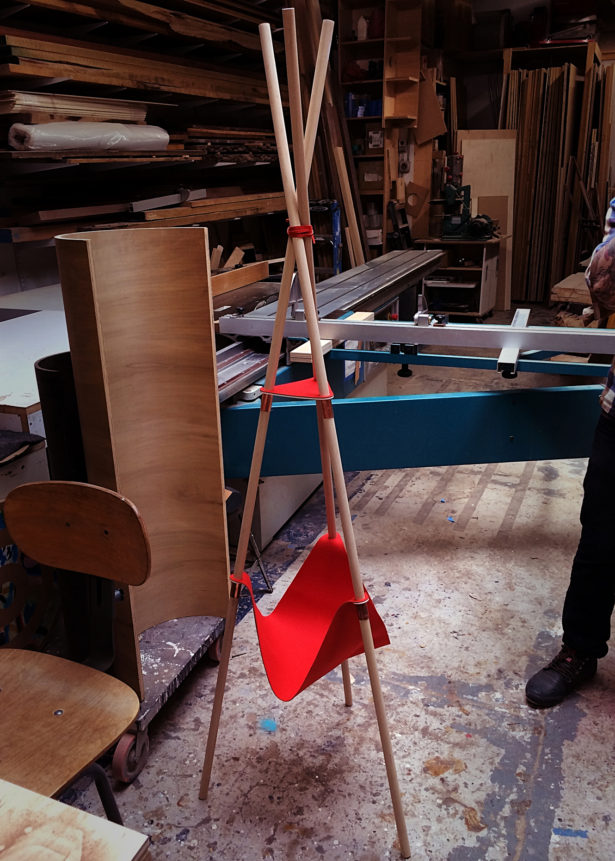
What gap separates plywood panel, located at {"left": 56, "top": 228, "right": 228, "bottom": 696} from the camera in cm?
145

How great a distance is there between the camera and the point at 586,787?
1.63 m

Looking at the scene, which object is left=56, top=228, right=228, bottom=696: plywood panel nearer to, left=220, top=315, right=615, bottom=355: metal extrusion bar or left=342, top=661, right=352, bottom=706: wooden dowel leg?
left=342, top=661, right=352, bottom=706: wooden dowel leg

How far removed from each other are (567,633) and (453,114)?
18.4ft

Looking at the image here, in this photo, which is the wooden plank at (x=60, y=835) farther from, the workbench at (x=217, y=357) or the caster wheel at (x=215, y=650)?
the caster wheel at (x=215, y=650)

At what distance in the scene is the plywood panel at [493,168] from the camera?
621 cm

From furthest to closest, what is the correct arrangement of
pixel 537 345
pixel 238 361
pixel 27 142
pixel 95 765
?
pixel 27 142 → pixel 238 361 → pixel 537 345 → pixel 95 765

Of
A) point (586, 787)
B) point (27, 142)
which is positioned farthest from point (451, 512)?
point (27, 142)

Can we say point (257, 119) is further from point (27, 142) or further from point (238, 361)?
point (238, 361)

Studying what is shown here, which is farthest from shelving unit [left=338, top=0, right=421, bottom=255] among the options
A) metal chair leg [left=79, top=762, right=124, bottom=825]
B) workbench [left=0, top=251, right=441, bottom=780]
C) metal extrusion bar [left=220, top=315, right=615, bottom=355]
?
metal chair leg [left=79, top=762, right=124, bottom=825]

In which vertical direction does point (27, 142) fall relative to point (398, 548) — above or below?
above

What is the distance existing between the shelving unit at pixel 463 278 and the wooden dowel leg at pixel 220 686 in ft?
14.3

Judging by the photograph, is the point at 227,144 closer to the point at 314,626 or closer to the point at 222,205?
the point at 222,205

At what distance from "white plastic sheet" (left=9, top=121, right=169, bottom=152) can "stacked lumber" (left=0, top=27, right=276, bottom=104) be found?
8.2 inches

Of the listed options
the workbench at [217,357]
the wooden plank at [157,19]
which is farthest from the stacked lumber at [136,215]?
the wooden plank at [157,19]
